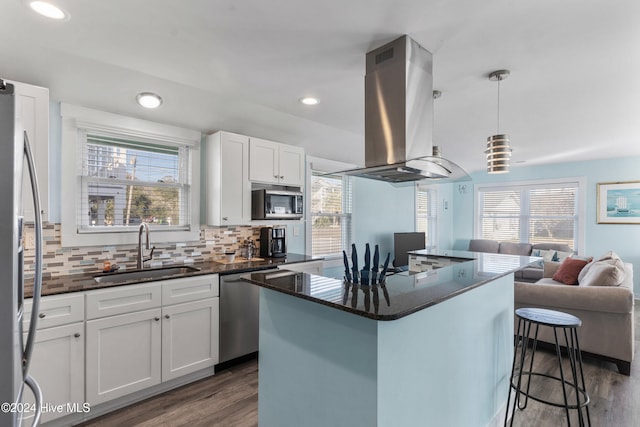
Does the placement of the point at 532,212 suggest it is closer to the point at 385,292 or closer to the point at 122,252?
the point at 385,292

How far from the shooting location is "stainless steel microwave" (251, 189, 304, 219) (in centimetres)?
336

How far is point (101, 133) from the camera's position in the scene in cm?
273

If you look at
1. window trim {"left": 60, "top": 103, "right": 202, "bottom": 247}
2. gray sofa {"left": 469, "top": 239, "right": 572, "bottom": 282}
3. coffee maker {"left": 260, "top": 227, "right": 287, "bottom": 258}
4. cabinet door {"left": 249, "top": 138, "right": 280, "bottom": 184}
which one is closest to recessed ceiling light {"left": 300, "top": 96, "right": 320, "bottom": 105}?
cabinet door {"left": 249, "top": 138, "right": 280, "bottom": 184}

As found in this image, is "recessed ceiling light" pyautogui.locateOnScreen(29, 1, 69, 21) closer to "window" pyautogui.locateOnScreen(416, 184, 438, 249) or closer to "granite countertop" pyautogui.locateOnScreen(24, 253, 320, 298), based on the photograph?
"granite countertop" pyautogui.locateOnScreen(24, 253, 320, 298)

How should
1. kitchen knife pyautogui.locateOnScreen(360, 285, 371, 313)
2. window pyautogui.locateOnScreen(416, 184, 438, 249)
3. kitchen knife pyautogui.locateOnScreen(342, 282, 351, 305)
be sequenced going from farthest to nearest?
window pyautogui.locateOnScreen(416, 184, 438, 249)
kitchen knife pyautogui.locateOnScreen(342, 282, 351, 305)
kitchen knife pyautogui.locateOnScreen(360, 285, 371, 313)

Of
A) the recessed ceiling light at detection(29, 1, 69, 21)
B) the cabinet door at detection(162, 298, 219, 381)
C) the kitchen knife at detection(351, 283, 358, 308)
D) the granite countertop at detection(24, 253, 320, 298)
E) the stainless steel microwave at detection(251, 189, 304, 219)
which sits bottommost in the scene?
the cabinet door at detection(162, 298, 219, 381)

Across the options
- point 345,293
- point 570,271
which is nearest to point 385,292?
point 345,293

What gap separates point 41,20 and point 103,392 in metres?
2.29

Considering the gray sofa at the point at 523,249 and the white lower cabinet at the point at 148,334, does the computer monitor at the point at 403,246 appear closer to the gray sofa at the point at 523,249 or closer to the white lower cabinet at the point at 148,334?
the gray sofa at the point at 523,249

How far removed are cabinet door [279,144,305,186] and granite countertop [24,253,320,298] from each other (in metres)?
0.87

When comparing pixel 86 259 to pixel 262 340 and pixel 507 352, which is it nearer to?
pixel 262 340

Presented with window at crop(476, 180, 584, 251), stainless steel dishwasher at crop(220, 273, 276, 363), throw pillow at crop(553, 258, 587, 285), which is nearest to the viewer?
stainless steel dishwasher at crop(220, 273, 276, 363)

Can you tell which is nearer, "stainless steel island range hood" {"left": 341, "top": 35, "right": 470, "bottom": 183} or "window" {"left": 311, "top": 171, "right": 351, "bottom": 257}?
"stainless steel island range hood" {"left": 341, "top": 35, "right": 470, "bottom": 183}

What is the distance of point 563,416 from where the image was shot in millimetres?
2268
